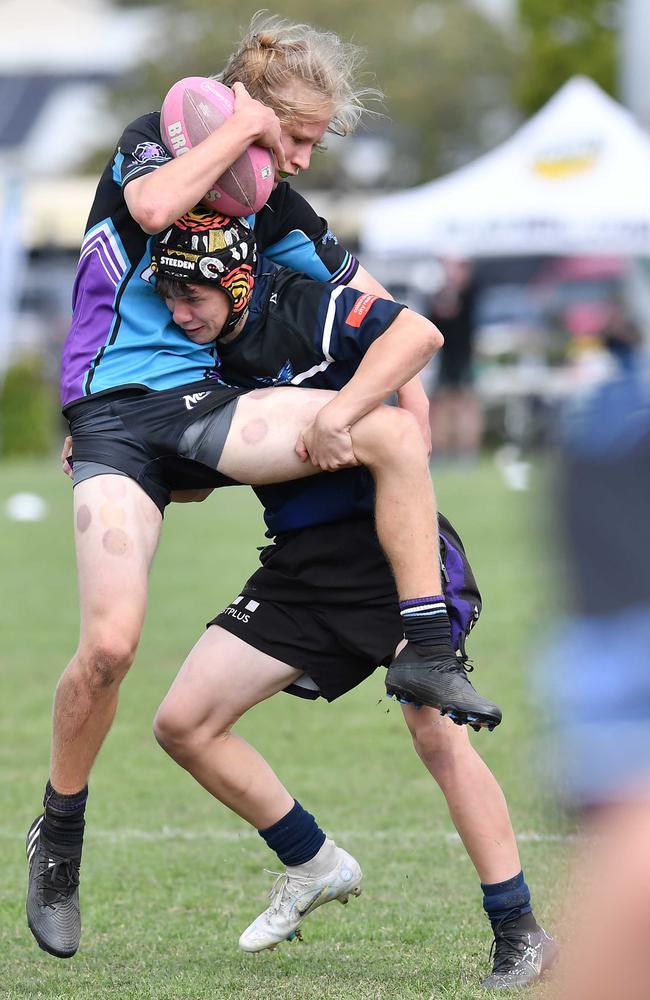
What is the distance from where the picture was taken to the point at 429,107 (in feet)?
143

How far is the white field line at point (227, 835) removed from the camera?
5.55 metres

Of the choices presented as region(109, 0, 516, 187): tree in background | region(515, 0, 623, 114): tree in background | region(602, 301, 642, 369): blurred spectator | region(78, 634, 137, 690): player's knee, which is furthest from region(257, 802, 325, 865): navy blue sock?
region(109, 0, 516, 187): tree in background

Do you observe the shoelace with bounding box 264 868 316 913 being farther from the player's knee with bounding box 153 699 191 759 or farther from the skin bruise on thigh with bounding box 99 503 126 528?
the skin bruise on thigh with bounding box 99 503 126 528

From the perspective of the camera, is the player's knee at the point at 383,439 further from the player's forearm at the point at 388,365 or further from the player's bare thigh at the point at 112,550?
the player's bare thigh at the point at 112,550

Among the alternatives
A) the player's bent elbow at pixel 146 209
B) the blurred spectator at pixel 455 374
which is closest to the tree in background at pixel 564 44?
the blurred spectator at pixel 455 374

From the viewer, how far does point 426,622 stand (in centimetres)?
388

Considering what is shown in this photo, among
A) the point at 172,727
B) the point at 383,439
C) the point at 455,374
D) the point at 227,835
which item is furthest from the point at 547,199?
the point at 172,727

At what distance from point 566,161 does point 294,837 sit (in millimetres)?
14949

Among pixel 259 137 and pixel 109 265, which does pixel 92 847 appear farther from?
pixel 259 137

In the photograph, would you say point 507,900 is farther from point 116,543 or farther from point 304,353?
point 304,353

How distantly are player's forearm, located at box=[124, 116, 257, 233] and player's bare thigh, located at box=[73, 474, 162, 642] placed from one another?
0.68 metres

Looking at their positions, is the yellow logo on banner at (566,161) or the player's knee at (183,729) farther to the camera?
the yellow logo on banner at (566,161)

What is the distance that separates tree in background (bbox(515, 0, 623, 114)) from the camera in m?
34.8

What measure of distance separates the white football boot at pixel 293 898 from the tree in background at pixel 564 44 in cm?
3221
